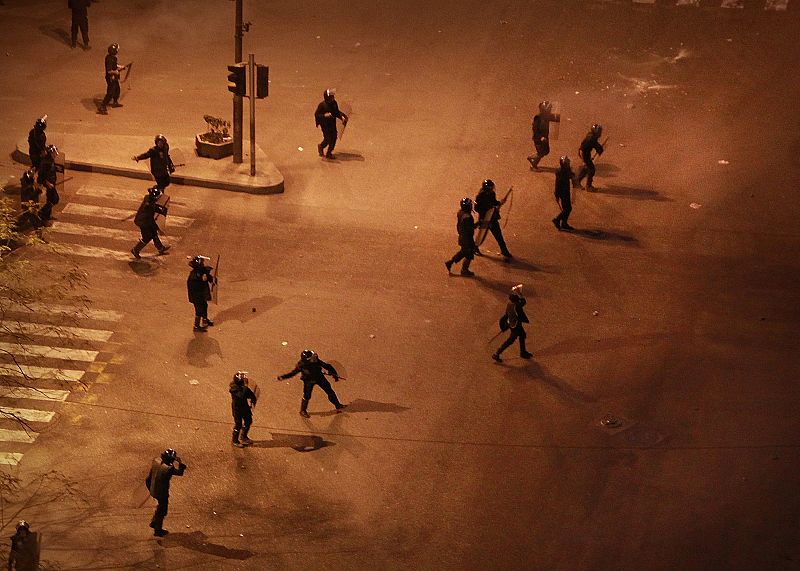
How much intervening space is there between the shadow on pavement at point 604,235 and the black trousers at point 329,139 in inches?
219

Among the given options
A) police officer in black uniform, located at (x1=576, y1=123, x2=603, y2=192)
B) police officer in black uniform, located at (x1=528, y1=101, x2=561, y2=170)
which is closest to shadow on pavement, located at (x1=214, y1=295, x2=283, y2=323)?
police officer in black uniform, located at (x1=576, y1=123, x2=603, y2=192)

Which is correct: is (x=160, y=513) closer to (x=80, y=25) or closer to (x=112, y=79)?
(x=112, y=79)

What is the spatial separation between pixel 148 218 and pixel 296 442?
19.3 feet

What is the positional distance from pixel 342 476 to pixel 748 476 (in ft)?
18.1

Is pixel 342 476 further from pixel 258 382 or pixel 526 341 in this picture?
pixel 526 341

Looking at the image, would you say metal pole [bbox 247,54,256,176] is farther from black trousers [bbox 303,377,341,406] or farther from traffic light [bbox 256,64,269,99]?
black trousers [bbox 303,377,341,406]

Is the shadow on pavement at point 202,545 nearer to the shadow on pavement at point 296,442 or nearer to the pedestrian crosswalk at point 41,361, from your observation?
the shadow on pavement at point 296,442

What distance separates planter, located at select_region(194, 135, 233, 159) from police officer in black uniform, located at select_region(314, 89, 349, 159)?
6.30ft

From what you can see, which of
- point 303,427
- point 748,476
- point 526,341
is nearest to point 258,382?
point 303,427

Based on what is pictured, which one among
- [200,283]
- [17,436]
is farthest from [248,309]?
[17,436]

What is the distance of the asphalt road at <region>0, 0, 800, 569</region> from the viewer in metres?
14.9

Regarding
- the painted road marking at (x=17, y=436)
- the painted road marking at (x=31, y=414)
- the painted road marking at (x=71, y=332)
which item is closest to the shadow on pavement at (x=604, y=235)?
the painted road marking at (x=71, y=332)

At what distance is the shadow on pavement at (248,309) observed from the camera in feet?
62.6

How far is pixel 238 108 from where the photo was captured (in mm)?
23359
